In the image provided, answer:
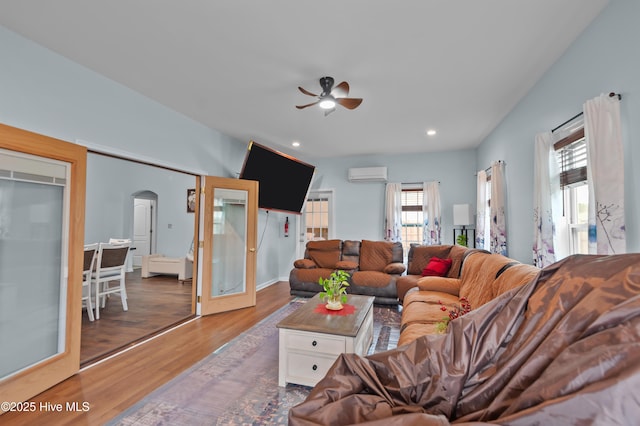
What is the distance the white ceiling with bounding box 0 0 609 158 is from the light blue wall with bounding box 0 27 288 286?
0.12 metres

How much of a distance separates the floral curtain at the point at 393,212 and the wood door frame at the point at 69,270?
4.67m

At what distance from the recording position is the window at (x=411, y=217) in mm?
5875

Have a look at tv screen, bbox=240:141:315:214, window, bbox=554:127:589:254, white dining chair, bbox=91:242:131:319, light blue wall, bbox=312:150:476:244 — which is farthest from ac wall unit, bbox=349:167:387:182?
white dining chair, bbox=91:242:131:319

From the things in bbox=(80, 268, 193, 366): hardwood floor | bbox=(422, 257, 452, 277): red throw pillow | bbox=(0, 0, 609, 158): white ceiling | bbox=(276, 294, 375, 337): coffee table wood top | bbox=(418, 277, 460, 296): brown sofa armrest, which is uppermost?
bbox=(0, 0, 609, 158): white ceiling

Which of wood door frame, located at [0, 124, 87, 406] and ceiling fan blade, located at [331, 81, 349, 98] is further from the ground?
ceiling fan blade, located at [331, 81, 349, 98]

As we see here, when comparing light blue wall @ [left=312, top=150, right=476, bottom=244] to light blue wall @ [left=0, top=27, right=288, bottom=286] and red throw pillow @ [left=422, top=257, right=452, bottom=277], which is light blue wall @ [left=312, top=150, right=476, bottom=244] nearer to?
red throw pillow @ [left=422, top=257, right=452, bottom=277]

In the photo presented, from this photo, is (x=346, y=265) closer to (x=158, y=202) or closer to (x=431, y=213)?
(x=431, y=213)

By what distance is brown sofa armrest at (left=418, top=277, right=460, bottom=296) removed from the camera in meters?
3.31

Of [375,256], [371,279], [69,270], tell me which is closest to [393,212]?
[375,256]

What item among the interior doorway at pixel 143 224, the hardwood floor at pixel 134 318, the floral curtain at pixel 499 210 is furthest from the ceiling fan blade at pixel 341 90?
the interior doorway at pixel 143 224

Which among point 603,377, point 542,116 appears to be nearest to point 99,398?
point 603,377

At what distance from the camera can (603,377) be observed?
72cm

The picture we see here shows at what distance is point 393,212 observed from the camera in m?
5.71

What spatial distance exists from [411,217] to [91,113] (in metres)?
5.24
